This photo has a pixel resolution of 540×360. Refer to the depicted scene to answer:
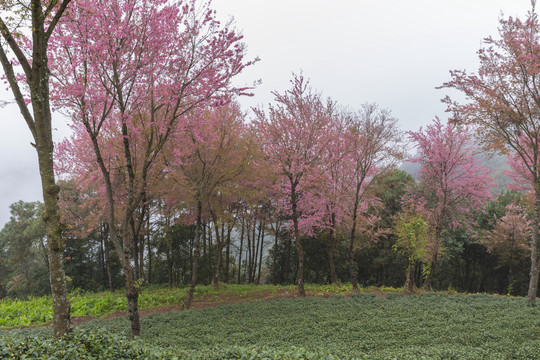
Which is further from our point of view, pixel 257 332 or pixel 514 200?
pixel 514 200

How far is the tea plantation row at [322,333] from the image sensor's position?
4355 millimetres

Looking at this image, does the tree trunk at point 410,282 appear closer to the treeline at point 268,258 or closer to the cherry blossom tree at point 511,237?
the treeline at point 268,258

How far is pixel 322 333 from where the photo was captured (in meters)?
7.54

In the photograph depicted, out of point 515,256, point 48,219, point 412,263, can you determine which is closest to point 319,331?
point 48,219

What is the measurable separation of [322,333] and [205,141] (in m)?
7.66

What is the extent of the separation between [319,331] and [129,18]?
8943 mm

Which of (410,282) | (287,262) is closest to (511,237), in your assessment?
(410,282)

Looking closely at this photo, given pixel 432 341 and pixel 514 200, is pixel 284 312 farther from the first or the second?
pixel 514 200

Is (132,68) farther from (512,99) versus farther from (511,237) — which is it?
(511,237)

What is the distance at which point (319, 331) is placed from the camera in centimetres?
770

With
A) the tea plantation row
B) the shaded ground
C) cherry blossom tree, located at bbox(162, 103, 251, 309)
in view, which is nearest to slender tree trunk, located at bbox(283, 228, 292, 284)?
the shaded ground

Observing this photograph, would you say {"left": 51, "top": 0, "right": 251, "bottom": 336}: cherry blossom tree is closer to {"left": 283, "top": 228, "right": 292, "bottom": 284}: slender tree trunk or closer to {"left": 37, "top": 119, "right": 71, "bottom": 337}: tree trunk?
{"left": 37, "top": 119, "right": 71, "bottom": 337}: tree trunk

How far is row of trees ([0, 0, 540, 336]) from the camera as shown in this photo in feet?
23.1

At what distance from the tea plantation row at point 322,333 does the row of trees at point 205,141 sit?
129cm
